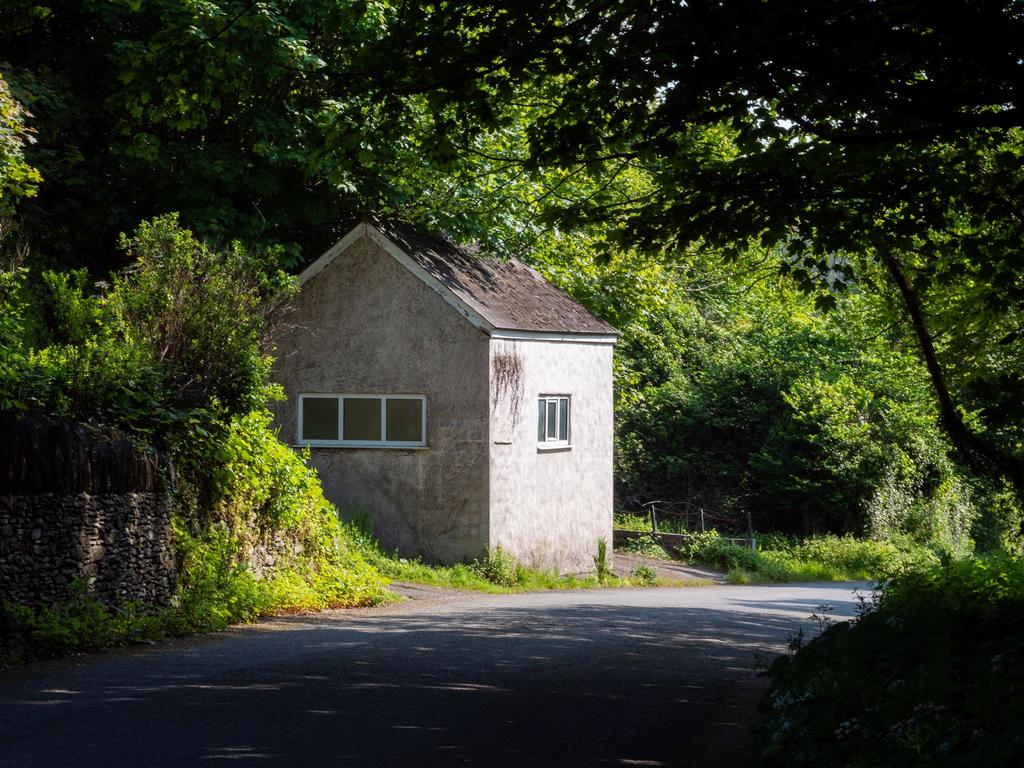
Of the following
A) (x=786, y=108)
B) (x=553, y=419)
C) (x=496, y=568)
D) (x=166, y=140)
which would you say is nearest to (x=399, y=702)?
(x=786, y=108)

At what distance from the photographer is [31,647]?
1155cm

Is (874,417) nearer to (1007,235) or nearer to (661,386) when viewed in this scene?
(661,386)

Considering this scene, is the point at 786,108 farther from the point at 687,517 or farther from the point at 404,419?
the point at 687,517

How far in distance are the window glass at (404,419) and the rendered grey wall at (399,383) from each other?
0.66 ft

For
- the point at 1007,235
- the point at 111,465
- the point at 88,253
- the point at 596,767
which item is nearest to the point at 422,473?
the point at 88,253

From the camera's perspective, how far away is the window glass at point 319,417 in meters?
23.8

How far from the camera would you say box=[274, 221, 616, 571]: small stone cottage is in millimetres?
22984

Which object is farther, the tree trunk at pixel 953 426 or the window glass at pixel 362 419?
the window glass at pixel 362 419

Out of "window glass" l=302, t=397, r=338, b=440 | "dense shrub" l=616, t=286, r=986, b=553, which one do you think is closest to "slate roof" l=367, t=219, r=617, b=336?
"window glass" l=302, t=397, r=338, b=440

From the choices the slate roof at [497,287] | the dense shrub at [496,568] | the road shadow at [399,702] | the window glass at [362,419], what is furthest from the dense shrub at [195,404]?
the slate roof at [497,287]

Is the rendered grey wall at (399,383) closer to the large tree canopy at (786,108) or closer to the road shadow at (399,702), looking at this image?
the road shadow at (399,702)

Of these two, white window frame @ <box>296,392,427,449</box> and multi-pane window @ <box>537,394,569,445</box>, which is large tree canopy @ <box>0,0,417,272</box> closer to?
white window frame @ <box>296,392,427,449</box>

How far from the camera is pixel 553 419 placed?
25.4 meters

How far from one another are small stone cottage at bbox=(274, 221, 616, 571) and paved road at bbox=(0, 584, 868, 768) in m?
7.16
